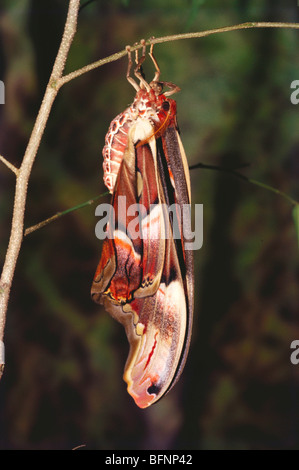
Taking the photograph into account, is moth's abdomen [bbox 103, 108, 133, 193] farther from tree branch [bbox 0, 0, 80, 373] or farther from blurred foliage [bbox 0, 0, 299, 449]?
blurred foliage [bbox 0, 0, 299, 449]

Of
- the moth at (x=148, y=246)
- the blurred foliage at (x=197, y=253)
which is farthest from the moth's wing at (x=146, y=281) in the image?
the blurred foliage at (x=197, y=253)

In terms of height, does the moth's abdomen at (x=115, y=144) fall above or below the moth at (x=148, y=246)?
above

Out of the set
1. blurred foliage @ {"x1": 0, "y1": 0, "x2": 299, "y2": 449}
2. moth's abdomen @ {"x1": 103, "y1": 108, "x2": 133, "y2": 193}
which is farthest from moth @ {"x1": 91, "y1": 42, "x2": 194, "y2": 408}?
blurred foliage @ {"x1": 0, "y1": 0, "x2": 299, "y2": 449}

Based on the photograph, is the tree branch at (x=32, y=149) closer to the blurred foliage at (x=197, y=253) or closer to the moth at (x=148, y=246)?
the moth at (x=148, y=246)

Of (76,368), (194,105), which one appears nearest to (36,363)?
(76,368)

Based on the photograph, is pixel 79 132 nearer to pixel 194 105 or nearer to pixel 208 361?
pixel 194 105
